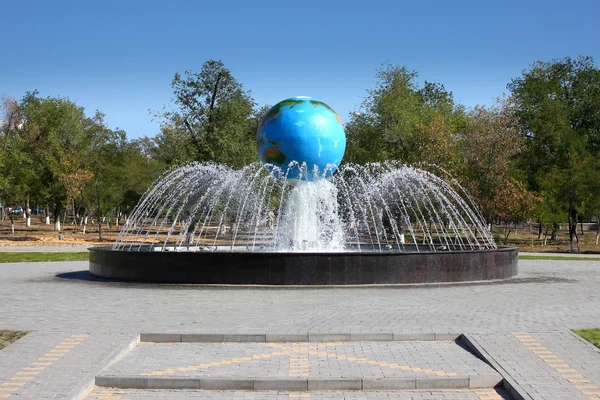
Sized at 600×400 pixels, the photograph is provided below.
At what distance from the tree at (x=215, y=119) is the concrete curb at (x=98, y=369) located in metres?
29.4

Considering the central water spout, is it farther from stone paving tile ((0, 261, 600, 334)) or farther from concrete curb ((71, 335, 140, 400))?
concrete curb ((71, 335, 140, 400))

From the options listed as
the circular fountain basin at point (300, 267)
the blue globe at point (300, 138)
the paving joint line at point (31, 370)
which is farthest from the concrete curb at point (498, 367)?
the blue globe at point (300, 138)

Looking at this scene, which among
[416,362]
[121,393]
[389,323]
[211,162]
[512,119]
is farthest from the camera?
[512,119]

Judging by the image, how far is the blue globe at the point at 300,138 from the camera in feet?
61.6

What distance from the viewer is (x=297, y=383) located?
7098mm

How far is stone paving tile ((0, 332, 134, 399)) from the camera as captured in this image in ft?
22.3

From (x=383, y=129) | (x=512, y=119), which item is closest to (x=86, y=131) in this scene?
(x=383, y=129)

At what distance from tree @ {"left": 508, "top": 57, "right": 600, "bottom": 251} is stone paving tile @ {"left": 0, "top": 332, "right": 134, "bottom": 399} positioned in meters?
32.7

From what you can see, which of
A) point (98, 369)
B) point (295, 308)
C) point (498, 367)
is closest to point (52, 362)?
point (98, 369)

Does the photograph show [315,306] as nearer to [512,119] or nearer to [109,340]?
[109,340]

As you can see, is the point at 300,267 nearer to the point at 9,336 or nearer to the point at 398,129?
the point at 9,336

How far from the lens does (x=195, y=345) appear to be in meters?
8.84

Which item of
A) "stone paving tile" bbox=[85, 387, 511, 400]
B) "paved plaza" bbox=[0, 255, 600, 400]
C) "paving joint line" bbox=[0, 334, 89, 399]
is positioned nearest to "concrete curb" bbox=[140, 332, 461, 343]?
"paved plaza" bbox=[0, 255, 600, 400]

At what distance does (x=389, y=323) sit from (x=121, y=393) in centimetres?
443
